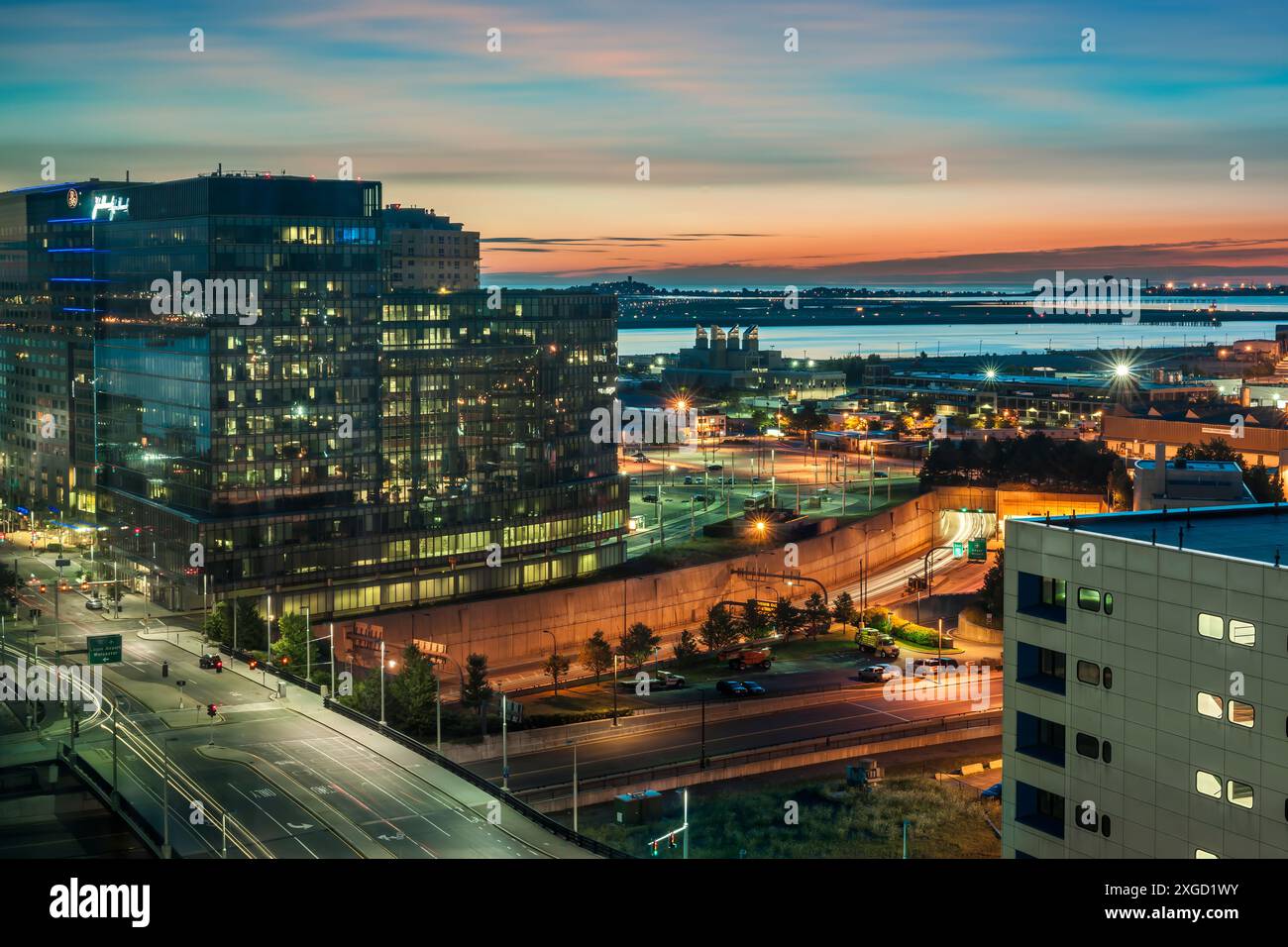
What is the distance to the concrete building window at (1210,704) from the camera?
74.9 feet

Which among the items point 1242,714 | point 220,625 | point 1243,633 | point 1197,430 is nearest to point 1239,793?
point 1242,714

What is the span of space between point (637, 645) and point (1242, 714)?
38.9m

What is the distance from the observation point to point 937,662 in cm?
6125

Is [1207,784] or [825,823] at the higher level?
[1207,784]

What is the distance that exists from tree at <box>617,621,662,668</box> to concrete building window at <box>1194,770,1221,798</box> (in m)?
37.9

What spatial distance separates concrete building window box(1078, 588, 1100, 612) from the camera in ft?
81.7

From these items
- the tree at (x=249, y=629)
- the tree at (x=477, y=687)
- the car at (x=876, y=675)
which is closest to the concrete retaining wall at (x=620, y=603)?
the tree at (x=249, y=629)

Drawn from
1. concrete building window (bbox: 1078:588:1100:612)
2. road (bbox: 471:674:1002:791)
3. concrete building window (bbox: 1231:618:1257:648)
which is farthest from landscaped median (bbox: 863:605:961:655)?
concrete building window (bbox: 1231:618:1257:648)

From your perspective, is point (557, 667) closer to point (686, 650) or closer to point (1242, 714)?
point (686, 650)

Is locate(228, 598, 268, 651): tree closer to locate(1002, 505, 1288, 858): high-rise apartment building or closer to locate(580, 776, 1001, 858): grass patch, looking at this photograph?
locate(580, 776, 1001, 858): grass patch

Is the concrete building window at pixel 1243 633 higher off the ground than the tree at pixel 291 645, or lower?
higher

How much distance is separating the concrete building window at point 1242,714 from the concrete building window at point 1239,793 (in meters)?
0.92

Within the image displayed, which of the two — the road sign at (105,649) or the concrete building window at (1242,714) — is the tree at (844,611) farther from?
the concrete building window at (1242,714)
